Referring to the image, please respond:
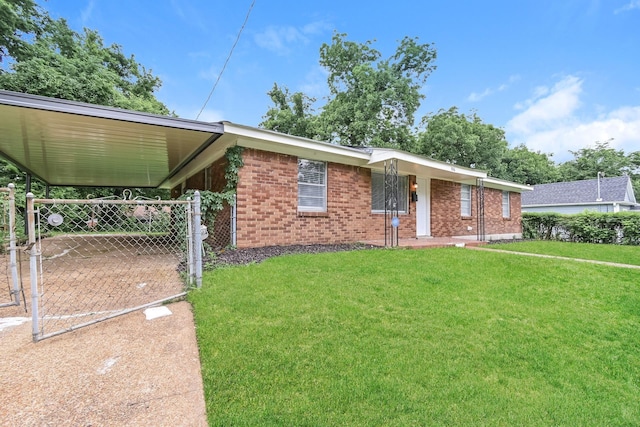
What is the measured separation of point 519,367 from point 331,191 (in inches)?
245

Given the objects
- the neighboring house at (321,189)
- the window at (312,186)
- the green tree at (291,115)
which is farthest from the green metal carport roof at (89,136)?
the green tree at (291,115)

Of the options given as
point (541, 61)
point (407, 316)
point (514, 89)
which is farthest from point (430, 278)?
point (514, 89)

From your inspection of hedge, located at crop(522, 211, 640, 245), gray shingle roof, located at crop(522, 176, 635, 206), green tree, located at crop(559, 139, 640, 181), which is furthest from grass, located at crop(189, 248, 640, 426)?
green tree, located at crop(559, 139, 640, 181)

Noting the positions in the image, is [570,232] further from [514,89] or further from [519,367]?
[519,367]

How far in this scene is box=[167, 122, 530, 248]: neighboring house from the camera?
6.75m

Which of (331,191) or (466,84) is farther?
(466,84)

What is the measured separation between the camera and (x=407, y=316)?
10.3ft

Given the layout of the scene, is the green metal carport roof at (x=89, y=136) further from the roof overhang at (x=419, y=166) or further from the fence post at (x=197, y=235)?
the roof overhang at (x=419, y=166)

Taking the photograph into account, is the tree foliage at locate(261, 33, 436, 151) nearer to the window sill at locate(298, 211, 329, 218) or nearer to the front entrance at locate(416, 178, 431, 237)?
the front entrance at locate(416, 178, 431, 237)

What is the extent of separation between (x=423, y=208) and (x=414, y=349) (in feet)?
28.8

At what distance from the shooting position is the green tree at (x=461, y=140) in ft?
69.3

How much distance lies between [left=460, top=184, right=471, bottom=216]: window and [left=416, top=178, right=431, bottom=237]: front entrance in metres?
2.20

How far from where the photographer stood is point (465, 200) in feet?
40.1

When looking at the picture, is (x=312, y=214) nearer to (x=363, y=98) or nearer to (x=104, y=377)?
(x=104, y=377)
